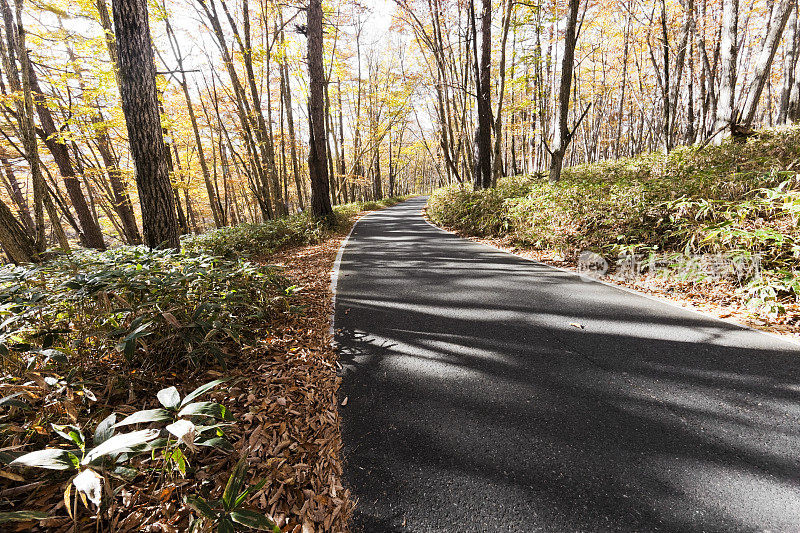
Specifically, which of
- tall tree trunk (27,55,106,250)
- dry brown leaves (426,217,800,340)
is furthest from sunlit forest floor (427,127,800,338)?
tall tree trunk (27,55,106,250)

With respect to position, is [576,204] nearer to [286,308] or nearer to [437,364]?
[437,364]

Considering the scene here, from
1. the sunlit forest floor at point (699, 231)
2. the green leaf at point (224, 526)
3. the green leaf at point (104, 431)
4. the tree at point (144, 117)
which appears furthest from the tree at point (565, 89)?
the green leaf at point (104, 431)

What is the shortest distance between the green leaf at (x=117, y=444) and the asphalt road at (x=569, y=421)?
113 cm

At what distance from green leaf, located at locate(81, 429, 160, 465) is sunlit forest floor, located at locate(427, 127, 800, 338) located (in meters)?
5.39

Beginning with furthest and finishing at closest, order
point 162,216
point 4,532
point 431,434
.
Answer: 1. point 162,216
2. point 431,434
3. point 4,532

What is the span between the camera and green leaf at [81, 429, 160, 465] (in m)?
1.23

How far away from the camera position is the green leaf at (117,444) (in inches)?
48.3

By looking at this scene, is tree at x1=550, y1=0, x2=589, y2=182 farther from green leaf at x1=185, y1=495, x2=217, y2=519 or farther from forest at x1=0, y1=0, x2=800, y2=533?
green leaf at x1=185, y1=495, x2=217, y2=519

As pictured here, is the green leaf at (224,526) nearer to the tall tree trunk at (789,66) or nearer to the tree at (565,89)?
the tree at (565,89)

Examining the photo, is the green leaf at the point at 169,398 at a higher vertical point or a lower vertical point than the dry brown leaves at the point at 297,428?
higher

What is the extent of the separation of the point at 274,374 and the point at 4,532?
161 cm

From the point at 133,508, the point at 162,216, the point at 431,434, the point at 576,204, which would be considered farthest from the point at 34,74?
the point at 576,204

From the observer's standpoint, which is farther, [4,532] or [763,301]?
[763,301]

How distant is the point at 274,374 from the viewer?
9.20ft
